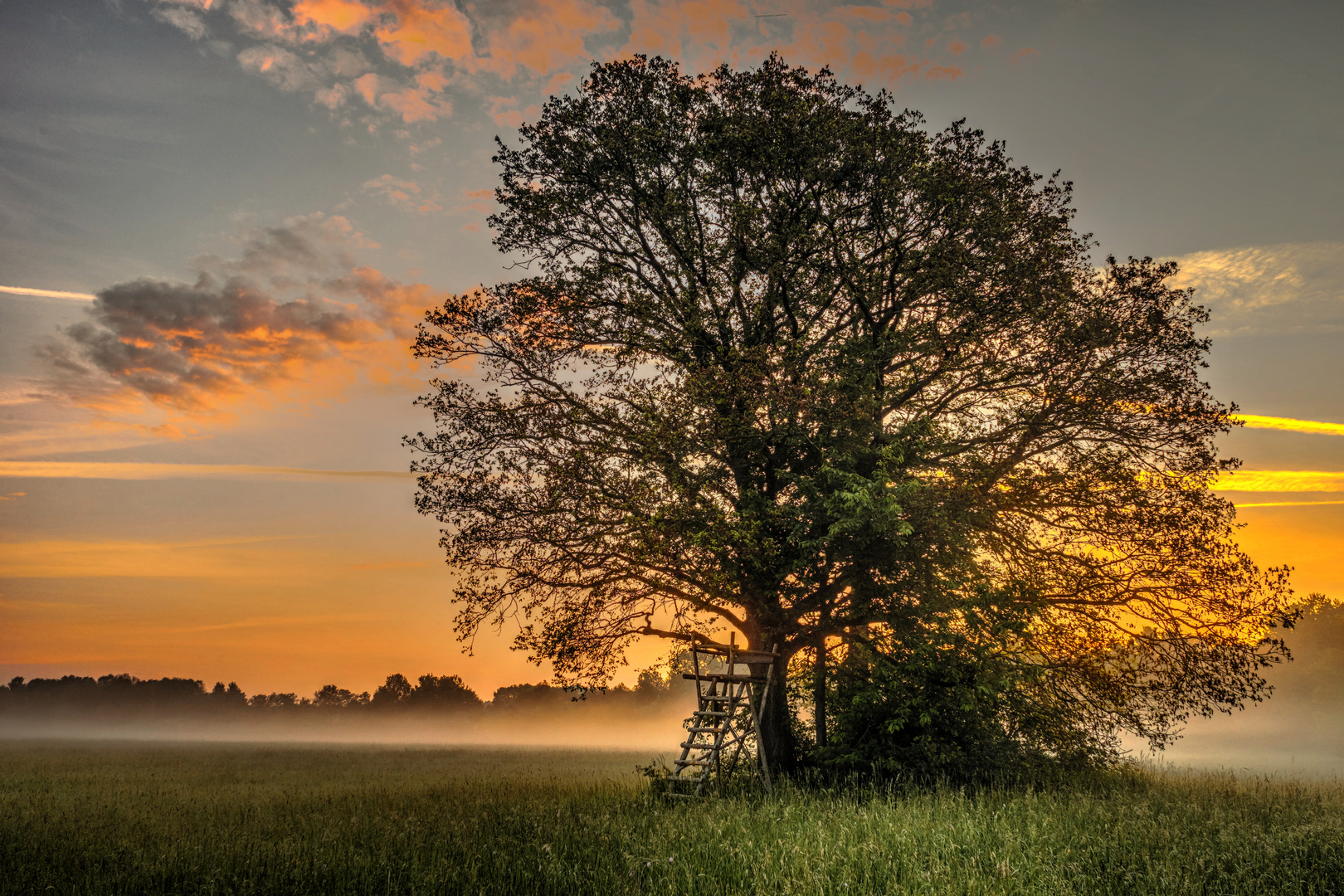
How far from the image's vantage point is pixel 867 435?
15.7 metres

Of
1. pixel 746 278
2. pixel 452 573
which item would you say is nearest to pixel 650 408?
pixel 746 278

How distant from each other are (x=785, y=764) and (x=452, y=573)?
29.1 feet

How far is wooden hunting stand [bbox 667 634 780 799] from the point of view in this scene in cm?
1504

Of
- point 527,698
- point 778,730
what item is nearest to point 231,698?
point 527,698

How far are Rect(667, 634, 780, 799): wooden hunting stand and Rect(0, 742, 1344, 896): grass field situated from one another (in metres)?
1.12

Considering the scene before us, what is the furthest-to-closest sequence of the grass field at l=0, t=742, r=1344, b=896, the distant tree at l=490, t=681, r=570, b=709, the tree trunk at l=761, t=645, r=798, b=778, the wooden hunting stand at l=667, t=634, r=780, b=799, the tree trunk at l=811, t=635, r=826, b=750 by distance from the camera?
the distant tree at l=490, t=681, r=570, b=709
the tree trunk at l=811, t=635, r=826, b=750
the tree trunk at l=761, t=645, r=798, b=778
the wooden hunting stand at l=667, t=634, r=780, b=799
the grass field at l=0, t=742, r=1344, b=896

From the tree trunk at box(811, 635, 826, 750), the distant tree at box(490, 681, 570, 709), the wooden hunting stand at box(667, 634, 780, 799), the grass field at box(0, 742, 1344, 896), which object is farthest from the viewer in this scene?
the distant tree at box(490, 681, 570, 709)

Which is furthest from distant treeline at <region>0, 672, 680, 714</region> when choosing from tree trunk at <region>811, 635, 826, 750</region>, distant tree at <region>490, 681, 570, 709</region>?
tree trunk at <region>811, 635, 826, 750</region>

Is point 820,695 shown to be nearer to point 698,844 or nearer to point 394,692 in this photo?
point 698,844

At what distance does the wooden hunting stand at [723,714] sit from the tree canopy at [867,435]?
1090mm

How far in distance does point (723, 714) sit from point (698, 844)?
242 inches

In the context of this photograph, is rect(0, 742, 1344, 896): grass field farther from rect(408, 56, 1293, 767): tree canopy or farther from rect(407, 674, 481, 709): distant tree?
rect(407, 674, 481, 709): distant tree

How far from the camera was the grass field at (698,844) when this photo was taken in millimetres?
7992

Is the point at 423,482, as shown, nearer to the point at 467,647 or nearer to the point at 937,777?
the point at 467,647
